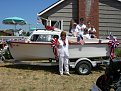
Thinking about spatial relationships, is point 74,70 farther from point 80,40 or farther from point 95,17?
point 95,17

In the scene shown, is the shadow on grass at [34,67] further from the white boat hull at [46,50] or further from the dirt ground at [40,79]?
the white boat hull at [46,50]

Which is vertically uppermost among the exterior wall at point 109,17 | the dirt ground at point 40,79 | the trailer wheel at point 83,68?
the exterior wall at point 109,17

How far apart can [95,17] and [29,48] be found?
791 centimetres

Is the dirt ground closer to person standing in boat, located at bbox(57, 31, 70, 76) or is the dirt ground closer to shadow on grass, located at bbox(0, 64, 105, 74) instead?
shadow on grass, located at bbox(0, 64, 105, 74)

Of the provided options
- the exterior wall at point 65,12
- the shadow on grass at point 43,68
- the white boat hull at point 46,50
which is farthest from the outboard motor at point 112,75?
the exterior wall at point 65,12

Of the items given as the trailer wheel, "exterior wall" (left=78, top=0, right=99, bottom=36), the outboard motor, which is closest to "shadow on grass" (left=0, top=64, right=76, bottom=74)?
the trailer wheel

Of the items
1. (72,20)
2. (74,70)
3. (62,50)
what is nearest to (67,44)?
(62,50)

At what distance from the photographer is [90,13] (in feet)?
73.7

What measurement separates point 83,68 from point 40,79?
7.06ft

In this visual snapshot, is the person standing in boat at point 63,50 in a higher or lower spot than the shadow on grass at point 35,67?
higher

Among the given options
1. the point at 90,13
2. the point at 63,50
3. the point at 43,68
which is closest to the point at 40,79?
the point at 63,50

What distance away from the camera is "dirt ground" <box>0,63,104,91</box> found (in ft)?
→ 38.8

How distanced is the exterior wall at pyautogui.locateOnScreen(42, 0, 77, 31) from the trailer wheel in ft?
26.0

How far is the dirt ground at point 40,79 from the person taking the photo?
11813mm
